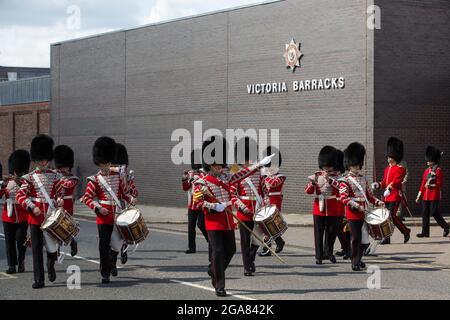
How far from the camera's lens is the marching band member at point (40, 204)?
1157cm

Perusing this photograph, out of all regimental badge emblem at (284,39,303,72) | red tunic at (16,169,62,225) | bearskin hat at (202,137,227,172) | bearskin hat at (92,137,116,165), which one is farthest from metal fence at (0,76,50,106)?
bearskin hat at (202,137,227,172)

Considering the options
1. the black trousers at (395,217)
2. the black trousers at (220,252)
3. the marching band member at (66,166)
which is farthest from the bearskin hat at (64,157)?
the black trousers at (395,217)

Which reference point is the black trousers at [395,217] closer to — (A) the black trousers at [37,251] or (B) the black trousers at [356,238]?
(B) the black trousers at [356,238]

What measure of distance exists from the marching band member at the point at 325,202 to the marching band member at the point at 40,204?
4.21 meters

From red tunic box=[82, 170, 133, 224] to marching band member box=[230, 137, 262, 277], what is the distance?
67.9 inches

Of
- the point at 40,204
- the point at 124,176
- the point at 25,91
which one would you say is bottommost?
the point at 40,204

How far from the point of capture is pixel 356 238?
12.9 meters

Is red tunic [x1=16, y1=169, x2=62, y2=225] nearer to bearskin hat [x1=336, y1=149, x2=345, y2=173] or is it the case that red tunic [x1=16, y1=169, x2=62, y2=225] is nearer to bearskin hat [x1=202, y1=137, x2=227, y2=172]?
bearskin hat [x1=202, y1=137, x2=227, y2=172]

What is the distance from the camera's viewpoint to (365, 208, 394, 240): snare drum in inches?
511

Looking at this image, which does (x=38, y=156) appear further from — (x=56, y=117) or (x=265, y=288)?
(x=56, y=117)

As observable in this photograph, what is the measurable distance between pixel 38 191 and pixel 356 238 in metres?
4.76

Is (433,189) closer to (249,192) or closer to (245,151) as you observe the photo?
(245,151)

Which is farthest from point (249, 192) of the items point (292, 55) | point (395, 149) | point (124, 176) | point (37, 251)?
point (292, 55)

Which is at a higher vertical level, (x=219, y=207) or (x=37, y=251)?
(x=219, y=207)
